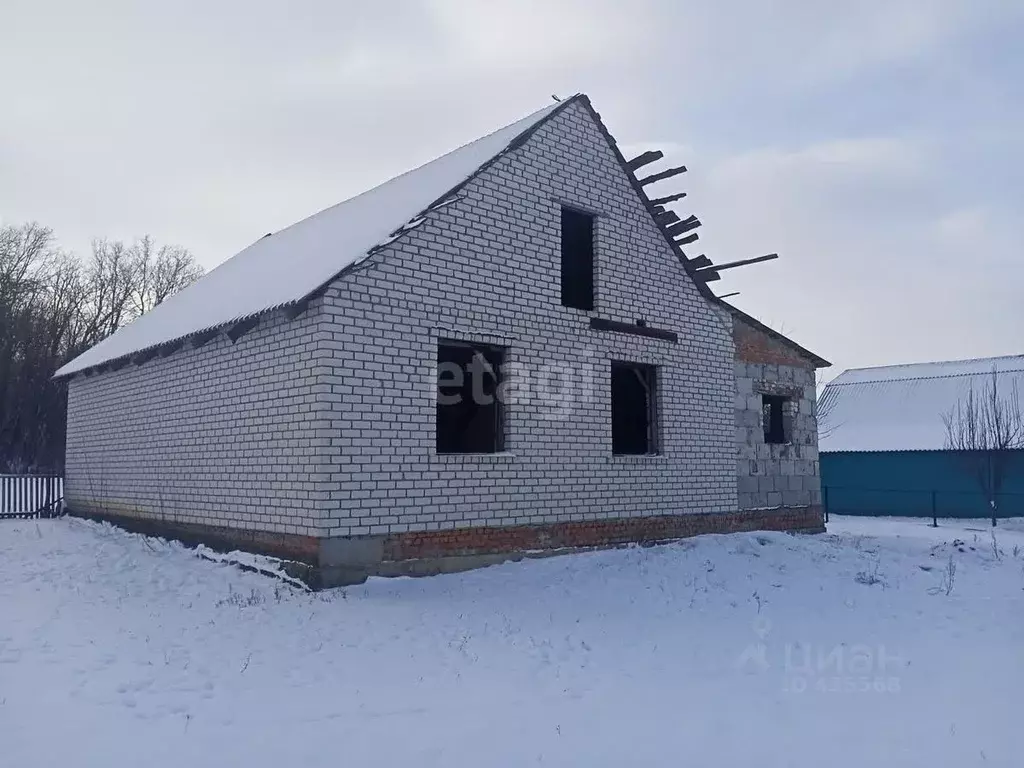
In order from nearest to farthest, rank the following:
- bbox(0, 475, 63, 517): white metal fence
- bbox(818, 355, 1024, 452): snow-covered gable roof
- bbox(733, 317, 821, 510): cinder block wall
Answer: bbox(733, 317, 821, 510): cinder block wall
bbox(0, 475, 63, 517): white metal fence
bbox(818, 355, 1024, 452): snow-covered gable roof

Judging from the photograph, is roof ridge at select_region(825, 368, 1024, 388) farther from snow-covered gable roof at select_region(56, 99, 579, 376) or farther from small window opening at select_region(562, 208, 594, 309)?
snow-covered gable roof at select_region(56, 99, 579, 376)

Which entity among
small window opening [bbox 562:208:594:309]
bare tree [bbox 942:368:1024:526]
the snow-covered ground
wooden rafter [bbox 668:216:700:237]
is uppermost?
wooden rafter [bbox 668:216:700:237]

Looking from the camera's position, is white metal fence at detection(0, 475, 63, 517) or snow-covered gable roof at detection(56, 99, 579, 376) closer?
snow-covered gable roof at detection(56, 99, 579, 376)

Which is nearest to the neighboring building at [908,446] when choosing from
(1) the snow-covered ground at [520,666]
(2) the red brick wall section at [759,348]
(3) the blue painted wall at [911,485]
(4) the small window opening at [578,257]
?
(3) the blue painted wall at [911,485]

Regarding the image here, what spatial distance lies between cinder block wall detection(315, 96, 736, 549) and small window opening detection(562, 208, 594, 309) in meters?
→ 0.20

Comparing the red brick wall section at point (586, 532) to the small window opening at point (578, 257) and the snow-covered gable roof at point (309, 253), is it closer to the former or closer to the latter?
the snow-covered gable roof at point (309, 253)

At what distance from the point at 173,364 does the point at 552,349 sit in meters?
6.08

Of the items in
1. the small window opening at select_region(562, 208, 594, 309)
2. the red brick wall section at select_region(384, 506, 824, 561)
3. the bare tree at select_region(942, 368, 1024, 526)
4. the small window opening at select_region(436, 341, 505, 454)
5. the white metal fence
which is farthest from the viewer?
the bare tree at select_region(942, 368, 1024, 526)

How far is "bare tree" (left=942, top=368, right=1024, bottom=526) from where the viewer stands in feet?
74.1

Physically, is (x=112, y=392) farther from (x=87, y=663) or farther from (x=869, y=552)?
(x=869, y=552)

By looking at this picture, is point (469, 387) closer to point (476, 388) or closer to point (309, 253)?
point (476, 388)

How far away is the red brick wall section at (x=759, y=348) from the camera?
14141 millimetres

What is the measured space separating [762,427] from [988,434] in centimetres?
1305

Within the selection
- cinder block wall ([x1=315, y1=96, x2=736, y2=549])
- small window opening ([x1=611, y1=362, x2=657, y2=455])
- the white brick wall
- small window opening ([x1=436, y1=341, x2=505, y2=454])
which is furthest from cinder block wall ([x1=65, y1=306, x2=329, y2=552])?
small window opening ([x1=611, y1=362, x2=657, y2=455])
